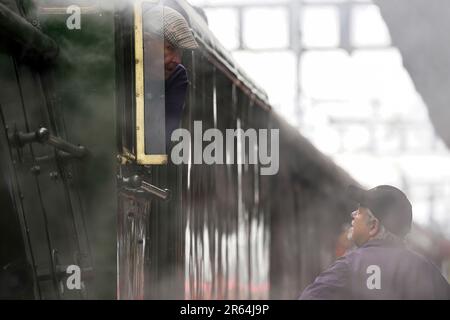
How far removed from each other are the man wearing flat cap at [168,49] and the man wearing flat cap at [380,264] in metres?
0.67

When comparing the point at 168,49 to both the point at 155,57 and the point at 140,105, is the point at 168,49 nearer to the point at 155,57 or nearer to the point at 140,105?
the point at 155,57

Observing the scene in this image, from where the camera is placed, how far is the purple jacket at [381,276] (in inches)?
102

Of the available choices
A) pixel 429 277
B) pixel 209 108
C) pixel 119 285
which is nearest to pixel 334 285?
pixel 429 277

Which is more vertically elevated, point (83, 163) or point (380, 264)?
point (83, 163)

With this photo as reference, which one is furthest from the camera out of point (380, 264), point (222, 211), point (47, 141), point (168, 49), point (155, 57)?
point (222, 211)

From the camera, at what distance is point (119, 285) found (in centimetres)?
283

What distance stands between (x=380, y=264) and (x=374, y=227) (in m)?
0.12

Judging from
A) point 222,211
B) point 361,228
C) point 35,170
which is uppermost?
point 35,170

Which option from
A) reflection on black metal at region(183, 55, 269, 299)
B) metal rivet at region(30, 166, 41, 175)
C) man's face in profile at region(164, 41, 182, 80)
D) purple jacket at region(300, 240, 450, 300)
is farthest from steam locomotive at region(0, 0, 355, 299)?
purple jacket at region(300, 240, 450, 300)

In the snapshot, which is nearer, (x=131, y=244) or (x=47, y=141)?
(x=47, y=141)

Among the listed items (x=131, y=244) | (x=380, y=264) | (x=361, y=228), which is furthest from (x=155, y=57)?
(x=380, y=264)

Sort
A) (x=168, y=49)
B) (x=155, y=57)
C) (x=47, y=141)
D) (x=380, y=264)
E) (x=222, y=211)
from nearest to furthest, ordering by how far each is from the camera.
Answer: (x=47, y=141), (x=380, y=264), (x=155, y=57), (x=168, y=49), (x=222, y=211)

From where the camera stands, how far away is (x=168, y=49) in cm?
296
